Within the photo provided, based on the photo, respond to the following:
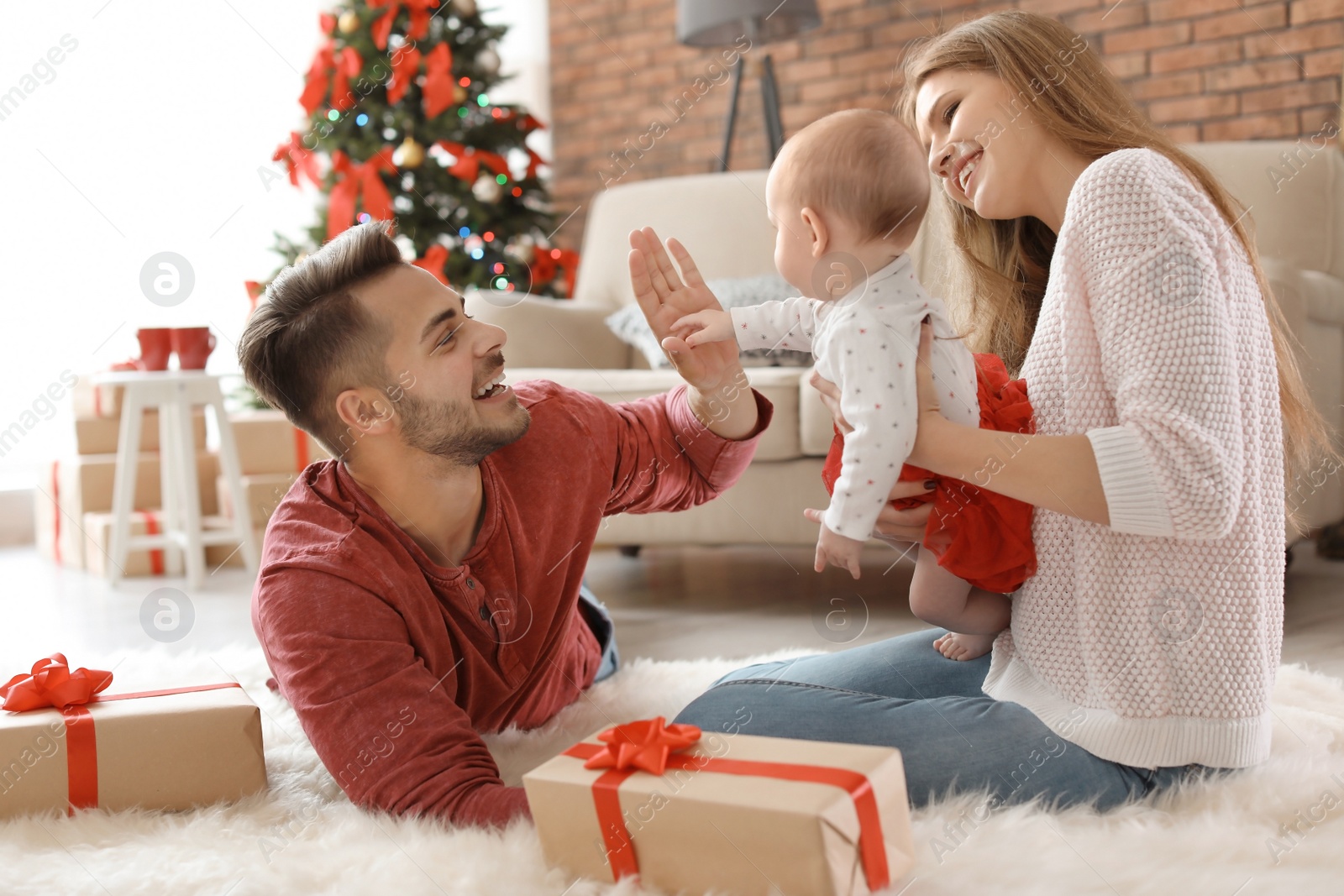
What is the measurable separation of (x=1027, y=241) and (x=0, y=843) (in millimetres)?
1321

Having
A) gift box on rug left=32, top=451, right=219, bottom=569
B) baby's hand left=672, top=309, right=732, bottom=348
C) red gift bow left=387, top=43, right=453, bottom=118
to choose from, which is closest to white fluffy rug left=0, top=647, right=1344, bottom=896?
baby's hand left=672, top=309, right=732, bottom=348

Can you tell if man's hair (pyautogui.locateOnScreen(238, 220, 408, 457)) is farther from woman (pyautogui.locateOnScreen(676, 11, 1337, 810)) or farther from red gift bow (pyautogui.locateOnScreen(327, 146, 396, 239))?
Answer: red gift bow (pyautogui.locateOnScreen(327, 146, 396, 239))

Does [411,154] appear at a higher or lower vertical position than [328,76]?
lower

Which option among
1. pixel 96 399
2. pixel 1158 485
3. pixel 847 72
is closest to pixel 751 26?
pixel 847 72

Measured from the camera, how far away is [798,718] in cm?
118

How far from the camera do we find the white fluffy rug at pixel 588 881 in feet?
3.29

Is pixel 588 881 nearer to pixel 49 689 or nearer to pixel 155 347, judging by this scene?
pixel 49 689

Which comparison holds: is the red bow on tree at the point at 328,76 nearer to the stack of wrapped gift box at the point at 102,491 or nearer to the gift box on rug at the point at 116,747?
the stack of wrapped gift box at the point at 102,491

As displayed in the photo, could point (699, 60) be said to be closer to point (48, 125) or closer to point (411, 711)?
point (48, 125)

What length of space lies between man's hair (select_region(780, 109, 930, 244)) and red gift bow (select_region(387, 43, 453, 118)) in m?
3.00

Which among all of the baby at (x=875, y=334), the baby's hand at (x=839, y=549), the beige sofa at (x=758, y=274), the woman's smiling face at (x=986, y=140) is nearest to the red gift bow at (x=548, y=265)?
the beige sofa at (x=758, y=274)

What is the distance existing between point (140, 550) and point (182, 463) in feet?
1.45

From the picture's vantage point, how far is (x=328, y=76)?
3805mm

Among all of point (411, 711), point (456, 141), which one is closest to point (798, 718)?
point (411, 711)
